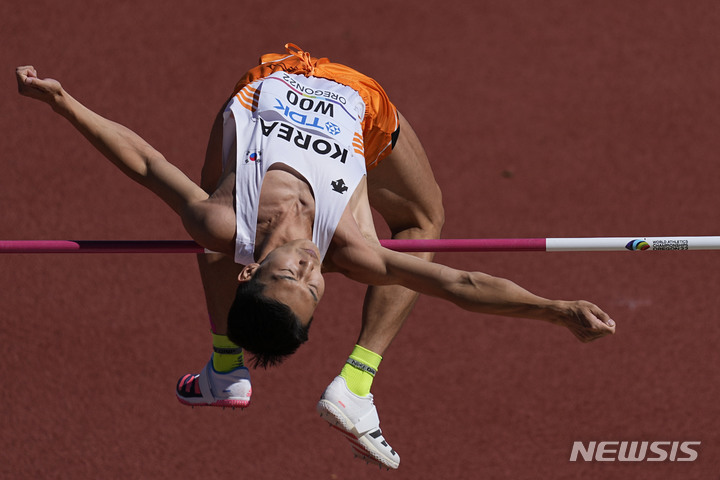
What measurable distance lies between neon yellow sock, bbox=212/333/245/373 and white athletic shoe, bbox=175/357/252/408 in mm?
24

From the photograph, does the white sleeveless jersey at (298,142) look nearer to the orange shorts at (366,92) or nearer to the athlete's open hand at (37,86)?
the orange shorts at (366,92)

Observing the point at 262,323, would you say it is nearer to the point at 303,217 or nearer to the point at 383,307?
the point at 303,217

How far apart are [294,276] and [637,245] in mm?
1589

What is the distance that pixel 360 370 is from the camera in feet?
17.0

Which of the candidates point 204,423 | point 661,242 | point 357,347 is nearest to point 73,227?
point 204,423

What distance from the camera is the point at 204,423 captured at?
6.75m

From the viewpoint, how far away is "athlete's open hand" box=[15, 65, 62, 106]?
16.0 ft

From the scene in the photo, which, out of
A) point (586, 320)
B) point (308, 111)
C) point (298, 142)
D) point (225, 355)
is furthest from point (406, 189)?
point (586, 320)

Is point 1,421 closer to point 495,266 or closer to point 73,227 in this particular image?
point 73,227

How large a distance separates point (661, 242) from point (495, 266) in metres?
2.11

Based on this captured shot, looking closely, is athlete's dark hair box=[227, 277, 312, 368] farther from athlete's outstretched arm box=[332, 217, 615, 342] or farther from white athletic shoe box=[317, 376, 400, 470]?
white athletic shoe box=[317, 376, 400, 470]

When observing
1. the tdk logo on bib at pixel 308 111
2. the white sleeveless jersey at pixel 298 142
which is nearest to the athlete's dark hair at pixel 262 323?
the white sleeveless jersey at pixel 298 142

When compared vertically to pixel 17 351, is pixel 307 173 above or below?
above

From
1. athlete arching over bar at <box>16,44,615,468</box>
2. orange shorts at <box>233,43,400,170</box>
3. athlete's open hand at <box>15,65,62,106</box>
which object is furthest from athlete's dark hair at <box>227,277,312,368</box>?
athlete's open hand at <box>15,65,62,106</box>
